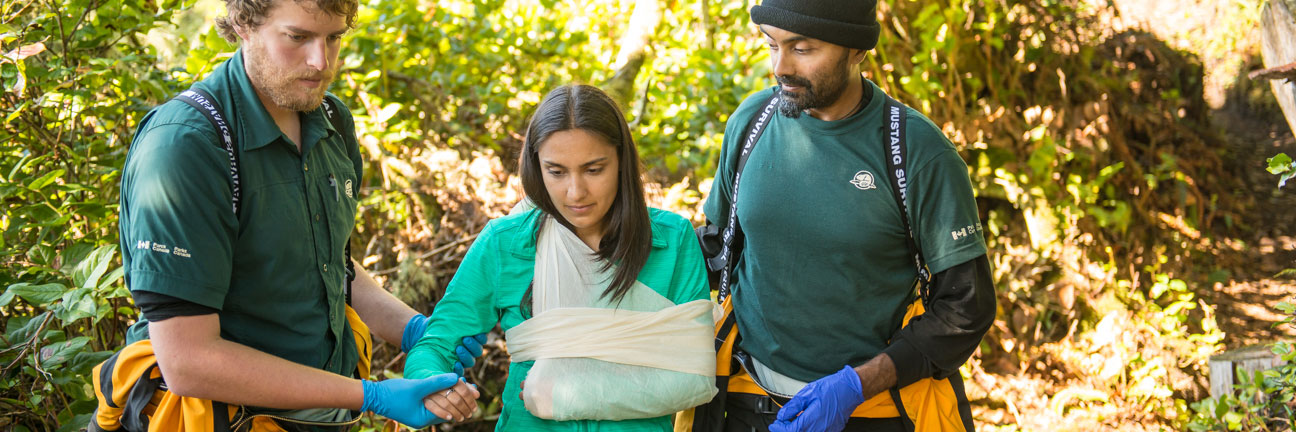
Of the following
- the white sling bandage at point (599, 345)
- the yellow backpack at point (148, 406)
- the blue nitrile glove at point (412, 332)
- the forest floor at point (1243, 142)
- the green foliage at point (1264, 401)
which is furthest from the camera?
the forest floor at point (1243, 142)

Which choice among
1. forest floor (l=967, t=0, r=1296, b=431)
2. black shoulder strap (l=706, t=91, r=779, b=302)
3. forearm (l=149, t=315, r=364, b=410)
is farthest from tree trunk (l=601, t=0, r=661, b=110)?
forearm (l=149, t=315, r=364, b=410)

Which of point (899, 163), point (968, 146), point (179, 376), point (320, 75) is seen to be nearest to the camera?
point (179, 376)

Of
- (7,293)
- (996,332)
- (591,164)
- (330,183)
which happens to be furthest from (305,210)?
(996,332)

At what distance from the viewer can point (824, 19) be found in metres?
2.20

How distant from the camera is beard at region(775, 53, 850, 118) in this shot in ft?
7.32

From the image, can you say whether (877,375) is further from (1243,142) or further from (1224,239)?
(1243,142)

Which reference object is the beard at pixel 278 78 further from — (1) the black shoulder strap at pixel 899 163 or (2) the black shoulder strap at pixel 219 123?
(1) the black shoulder strap at pixel 899 163

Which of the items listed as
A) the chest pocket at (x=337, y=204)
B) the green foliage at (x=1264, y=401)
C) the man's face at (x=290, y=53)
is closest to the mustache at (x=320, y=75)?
the man's face at (x=290, y=53)

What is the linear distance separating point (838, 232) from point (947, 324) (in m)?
0.33

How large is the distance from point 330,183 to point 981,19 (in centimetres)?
451

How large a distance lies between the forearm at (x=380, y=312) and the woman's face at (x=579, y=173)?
603mm

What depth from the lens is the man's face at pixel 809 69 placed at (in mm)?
2232

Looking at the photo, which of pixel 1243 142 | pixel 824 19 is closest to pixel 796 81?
pixel 824 19

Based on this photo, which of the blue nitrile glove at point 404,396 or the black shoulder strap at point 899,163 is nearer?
the blue nitrile glove at point 404,396
